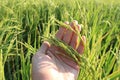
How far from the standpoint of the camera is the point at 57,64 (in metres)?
1.38

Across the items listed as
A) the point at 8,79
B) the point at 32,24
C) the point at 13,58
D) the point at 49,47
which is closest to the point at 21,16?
the point at 32,24

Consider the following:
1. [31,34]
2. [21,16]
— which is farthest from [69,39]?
[21,16]

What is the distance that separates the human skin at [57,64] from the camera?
1.31 meters

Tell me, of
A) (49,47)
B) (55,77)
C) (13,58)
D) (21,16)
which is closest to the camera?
(55,77)

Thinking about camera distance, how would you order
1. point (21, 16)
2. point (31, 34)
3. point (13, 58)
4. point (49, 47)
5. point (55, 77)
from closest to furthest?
point (55, 77), point (49, 47), point (13, 58), point (31, 34), point (21, 16)

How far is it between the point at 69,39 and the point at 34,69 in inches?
7.9

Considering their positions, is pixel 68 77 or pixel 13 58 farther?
pixel 13 58

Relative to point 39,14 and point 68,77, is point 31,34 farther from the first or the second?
point 68,77

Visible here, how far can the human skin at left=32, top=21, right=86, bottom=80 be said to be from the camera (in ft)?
4.30

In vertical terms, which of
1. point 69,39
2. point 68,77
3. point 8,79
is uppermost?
point 69,39

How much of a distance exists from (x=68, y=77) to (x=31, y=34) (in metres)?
1.33

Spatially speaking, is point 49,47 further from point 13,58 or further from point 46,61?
point 13,58

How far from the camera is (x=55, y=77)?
4.28 feet

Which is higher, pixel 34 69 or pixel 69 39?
pixel 69 39
